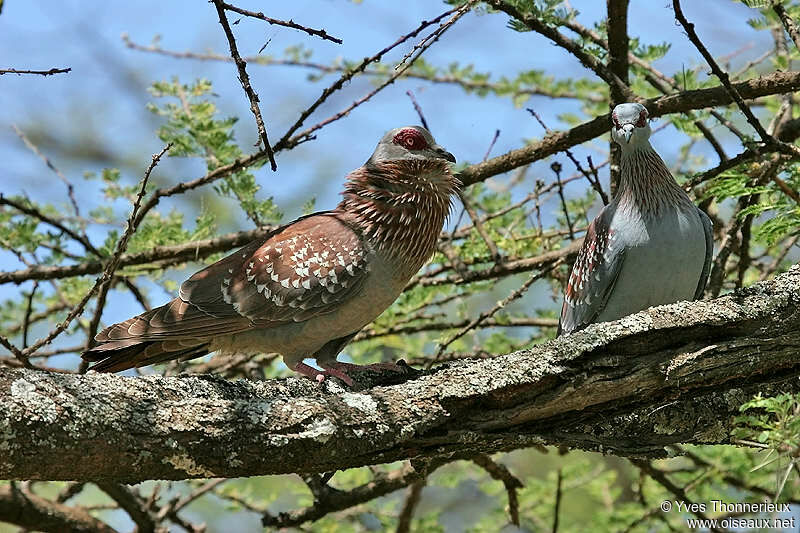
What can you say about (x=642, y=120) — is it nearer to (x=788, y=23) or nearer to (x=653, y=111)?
(x=653, y=111)

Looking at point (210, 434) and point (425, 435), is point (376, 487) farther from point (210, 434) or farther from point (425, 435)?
point (210, 434)

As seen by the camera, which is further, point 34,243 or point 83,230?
point 83,230

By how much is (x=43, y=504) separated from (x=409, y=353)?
9.38ft

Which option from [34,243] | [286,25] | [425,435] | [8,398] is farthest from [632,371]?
[34,243]

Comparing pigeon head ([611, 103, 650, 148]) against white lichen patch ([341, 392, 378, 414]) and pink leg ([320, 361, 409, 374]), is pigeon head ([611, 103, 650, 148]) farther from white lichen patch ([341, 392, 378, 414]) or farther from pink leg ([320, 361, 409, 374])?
white lichen patch ([341, 392, 378, 414])

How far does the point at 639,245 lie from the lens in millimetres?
4320

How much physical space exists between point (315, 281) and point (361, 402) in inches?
52.7

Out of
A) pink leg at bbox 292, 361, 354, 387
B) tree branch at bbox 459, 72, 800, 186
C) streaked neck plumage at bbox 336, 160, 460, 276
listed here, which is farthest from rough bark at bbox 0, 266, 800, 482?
tree branch at bbox 459, 72, 800, 186

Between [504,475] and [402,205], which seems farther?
[504,475]

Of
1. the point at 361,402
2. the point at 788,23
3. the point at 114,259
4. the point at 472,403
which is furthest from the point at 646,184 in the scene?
the point at 114,259

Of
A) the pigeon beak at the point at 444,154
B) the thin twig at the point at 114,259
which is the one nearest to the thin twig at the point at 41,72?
the thin twig at the point at 114,259

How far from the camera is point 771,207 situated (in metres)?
4.09

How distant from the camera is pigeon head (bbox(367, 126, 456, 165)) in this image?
4.78 meters

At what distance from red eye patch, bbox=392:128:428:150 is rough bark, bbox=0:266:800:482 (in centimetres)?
162
